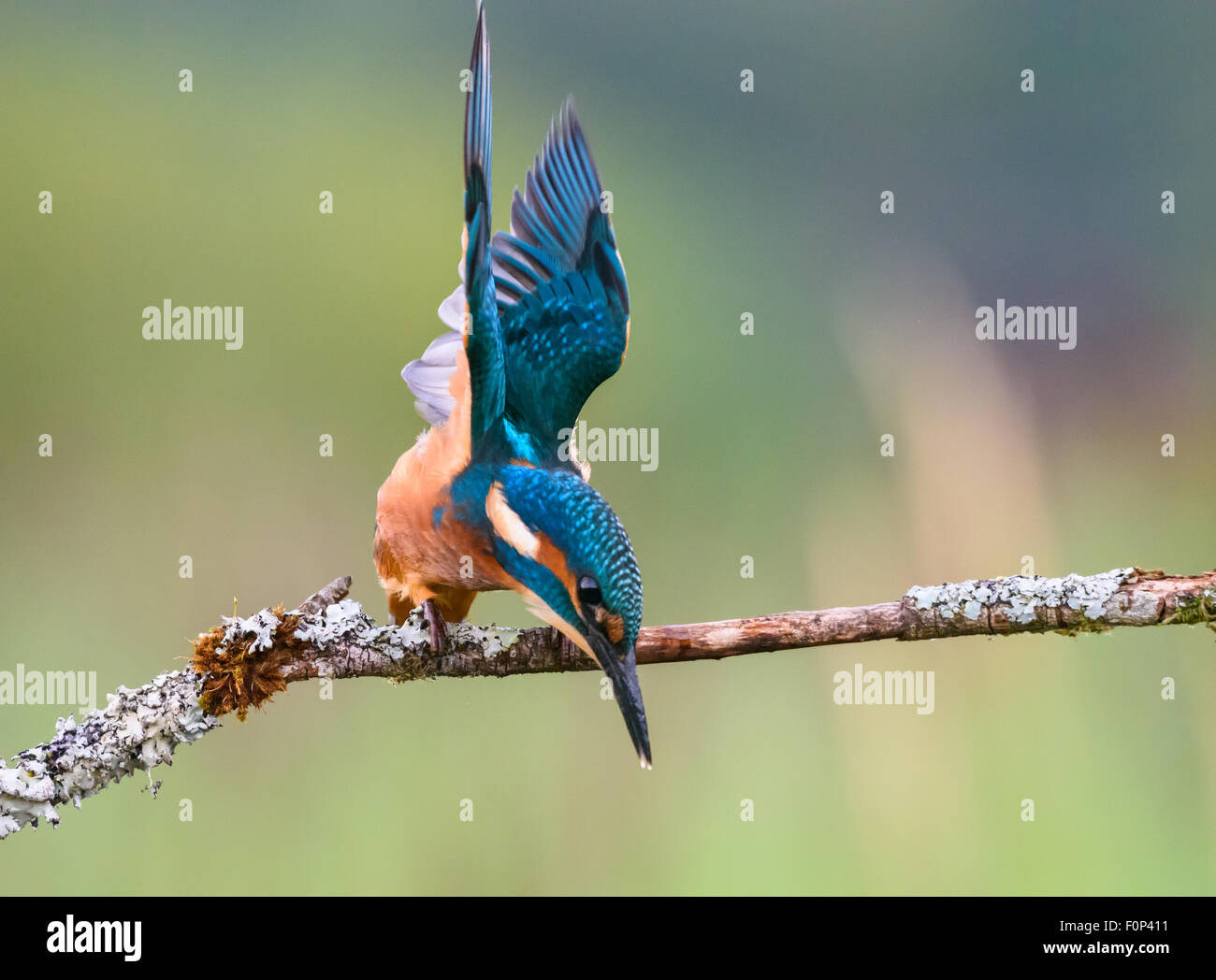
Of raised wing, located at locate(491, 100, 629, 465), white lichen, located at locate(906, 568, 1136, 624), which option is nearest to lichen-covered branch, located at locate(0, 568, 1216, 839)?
white lichen, located at locate(906, 568, 1136, 624)

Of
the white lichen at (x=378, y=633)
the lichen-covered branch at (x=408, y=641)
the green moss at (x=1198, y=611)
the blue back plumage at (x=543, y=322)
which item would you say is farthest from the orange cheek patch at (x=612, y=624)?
the green moss at (x=1198, y=611)

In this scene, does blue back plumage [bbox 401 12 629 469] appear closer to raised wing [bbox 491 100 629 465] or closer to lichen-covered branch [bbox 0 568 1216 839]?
raised wing [bbox 491 100 629 465]

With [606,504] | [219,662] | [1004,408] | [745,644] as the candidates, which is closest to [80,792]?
[219,662]

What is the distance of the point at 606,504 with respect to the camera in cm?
196

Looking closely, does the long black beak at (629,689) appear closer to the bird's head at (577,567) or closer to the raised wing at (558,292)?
the bird's head at (577,567)

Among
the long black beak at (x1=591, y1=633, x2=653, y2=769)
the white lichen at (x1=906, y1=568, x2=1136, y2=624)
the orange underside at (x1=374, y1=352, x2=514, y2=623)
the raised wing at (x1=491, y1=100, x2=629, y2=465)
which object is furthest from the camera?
the raised wing at (x1=491, y1=100, x2=629, y2=465)

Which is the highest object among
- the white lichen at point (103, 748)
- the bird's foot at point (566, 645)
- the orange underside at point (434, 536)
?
the orange underside at point (434, 536)

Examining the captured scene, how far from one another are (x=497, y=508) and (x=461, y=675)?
0.32 meters

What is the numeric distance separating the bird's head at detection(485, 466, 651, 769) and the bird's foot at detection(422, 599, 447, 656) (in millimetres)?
164

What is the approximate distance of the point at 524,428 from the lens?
2.49 meters

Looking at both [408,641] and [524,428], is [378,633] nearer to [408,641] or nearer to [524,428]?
[408,641]

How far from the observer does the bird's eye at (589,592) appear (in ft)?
6.08

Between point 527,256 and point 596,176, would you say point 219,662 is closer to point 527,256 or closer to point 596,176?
point 527,256

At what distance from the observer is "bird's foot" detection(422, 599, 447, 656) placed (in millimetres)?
2086
